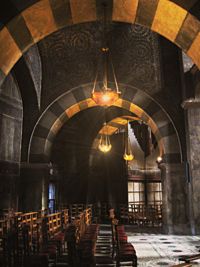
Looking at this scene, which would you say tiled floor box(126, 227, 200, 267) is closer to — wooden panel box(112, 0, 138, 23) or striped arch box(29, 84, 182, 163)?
striped arch box(29, 84, 182, 163)

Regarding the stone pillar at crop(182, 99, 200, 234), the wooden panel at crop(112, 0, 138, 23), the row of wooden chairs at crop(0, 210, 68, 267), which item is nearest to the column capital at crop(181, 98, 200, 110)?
the stone pillar at crop(182, 99, 200, 234)

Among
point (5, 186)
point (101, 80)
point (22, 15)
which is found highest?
point (101, 80)

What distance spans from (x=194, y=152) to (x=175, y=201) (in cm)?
193

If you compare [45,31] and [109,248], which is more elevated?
[45,31]

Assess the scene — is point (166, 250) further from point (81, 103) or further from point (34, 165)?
point (81, 103)

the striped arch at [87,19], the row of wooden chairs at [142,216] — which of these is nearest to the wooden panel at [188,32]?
the striped arch at [87,19]

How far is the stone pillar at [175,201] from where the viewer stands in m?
9.78

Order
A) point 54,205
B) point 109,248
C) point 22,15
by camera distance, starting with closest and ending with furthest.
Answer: point 22,15 → point 109,248 → point 54,205

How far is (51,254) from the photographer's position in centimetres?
448

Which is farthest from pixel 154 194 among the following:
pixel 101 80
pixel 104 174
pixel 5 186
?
pixel 5 186

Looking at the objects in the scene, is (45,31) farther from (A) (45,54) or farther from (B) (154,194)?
(B) (154,194)

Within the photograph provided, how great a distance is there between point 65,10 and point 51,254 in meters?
4.11

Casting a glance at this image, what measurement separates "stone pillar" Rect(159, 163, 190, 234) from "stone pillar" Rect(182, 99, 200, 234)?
0.42m

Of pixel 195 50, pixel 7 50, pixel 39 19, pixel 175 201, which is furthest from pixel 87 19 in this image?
pixel 175 201
